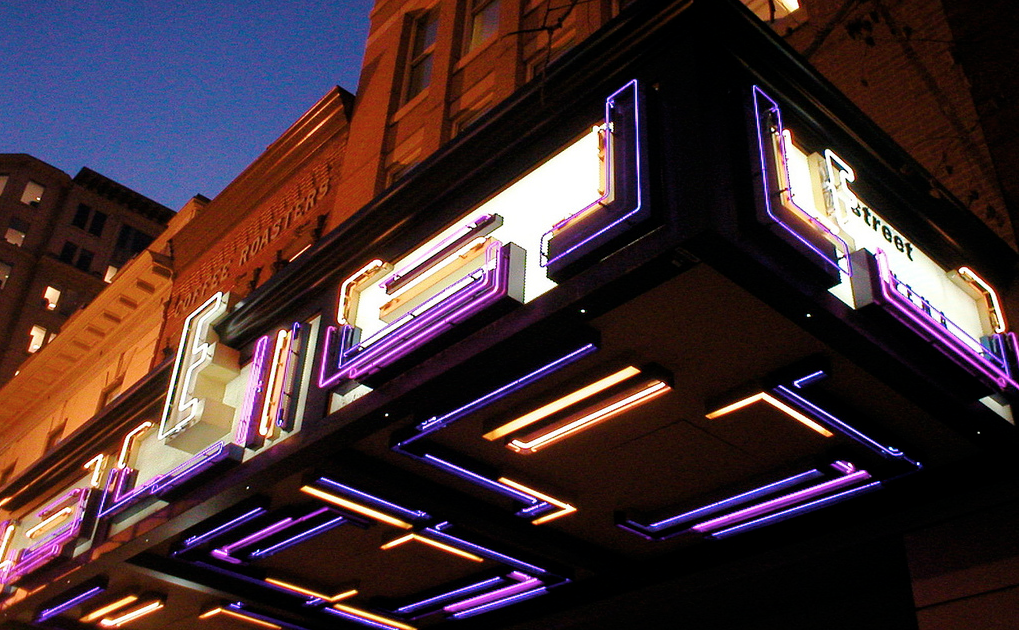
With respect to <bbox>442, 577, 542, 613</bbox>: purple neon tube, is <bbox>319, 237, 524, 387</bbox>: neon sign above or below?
above

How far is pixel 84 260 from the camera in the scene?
76000mm

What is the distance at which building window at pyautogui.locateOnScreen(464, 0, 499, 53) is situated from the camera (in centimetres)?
1842

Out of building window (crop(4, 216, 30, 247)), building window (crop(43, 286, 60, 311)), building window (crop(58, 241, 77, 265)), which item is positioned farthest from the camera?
building window (crop(58, 241, 77, 265))

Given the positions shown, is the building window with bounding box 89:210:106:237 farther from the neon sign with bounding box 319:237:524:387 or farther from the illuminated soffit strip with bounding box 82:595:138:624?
the neon sign with bounding box 319:237:524:387

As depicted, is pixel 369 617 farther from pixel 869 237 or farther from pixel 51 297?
pixel 51 297

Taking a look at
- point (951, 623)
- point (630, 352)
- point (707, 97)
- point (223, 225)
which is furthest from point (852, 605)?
point (223, 225)

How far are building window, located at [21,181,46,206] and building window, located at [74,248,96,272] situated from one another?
5.44 m

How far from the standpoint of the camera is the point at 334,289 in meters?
10.8

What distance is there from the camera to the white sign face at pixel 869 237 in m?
7.82

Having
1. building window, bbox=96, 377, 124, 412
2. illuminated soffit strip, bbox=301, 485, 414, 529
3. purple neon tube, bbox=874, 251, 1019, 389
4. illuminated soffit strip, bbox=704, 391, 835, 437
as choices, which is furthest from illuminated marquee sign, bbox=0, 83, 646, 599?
building window, bbox=96, 377, 124, 412

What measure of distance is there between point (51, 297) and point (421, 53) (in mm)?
61954

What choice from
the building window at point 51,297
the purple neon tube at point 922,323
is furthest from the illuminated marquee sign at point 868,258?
the building window at point 51,297

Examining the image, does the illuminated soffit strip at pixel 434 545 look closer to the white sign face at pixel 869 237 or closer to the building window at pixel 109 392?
the white sign face at pixel 869 237

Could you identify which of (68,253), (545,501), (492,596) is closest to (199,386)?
(492,596)
